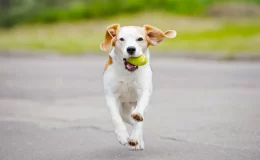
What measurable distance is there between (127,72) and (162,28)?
19.4 meters

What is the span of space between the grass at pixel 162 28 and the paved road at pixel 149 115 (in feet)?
13.2

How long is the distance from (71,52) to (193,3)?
11.5 metres

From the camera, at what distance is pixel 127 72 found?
23.1ft

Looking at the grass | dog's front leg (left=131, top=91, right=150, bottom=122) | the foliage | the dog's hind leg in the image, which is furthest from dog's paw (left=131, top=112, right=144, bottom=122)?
the foliage

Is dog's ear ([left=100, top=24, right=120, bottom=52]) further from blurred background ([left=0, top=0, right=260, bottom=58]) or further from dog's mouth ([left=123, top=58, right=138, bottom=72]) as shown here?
blurred background ([left=0, top=0, right=260, bottom=58])

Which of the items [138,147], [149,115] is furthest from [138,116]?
[149,115]

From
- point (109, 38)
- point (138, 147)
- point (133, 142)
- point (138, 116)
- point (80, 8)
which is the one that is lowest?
point (80, 8)

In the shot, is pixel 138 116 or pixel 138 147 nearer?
pixel 138 116

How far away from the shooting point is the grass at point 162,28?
68.3 feet

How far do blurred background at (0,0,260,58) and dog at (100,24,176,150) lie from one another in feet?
42.2

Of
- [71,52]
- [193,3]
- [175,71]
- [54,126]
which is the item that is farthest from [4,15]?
[54,126]

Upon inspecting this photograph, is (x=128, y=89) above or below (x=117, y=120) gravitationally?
above

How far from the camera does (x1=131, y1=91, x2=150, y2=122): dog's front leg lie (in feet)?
21.2

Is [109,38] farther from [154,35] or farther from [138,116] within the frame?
[138,116]
